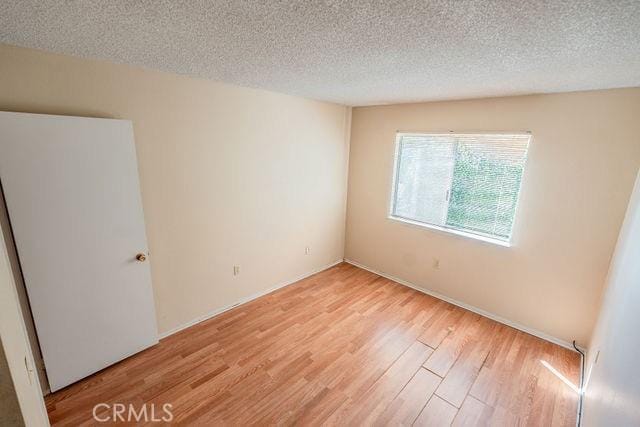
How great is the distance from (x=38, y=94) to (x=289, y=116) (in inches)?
81.3

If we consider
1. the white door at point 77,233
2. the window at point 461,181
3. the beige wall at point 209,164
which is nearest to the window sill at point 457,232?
the window at point 461,181

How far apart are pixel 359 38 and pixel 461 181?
91.6 inches

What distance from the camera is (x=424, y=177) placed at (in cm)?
351

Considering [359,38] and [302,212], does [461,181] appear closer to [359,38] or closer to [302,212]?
[302,212]

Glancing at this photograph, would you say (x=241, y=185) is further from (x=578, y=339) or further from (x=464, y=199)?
(x=578, y=339)

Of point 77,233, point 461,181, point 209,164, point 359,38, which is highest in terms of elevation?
point 359,38

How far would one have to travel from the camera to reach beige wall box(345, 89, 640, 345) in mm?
2266

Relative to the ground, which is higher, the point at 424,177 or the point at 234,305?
the point at 424,177

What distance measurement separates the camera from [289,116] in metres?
3.21

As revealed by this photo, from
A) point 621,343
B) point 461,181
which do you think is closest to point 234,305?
point 461,181

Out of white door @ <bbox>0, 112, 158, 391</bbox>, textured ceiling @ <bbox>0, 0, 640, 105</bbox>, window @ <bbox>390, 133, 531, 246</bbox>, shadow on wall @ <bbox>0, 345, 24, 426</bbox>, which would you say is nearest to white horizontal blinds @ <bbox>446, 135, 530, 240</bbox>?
window @ <bbox>390, 133, 531, 246</bbox>

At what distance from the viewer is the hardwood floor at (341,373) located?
1932 millimetres

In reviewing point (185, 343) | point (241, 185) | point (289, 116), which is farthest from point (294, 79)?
point (185, 343)

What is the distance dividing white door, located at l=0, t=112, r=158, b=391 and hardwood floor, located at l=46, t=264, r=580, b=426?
13.7 inches
